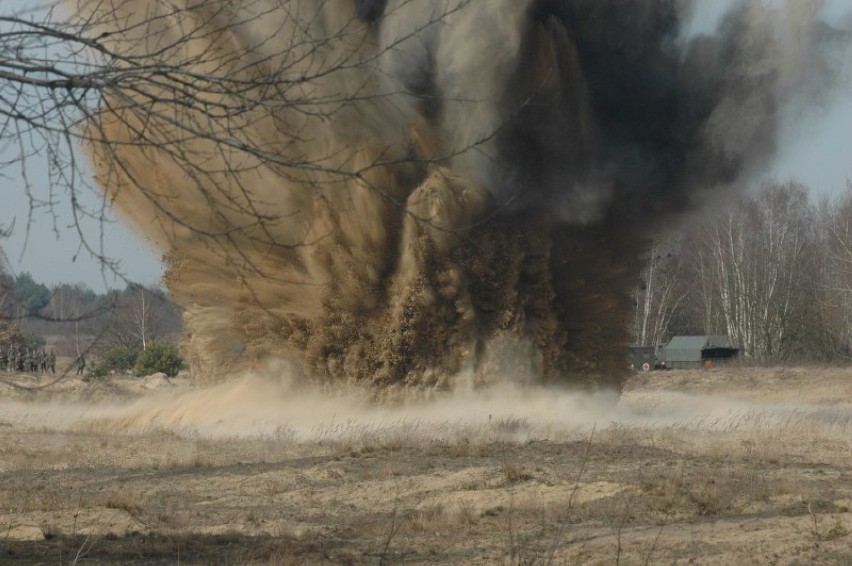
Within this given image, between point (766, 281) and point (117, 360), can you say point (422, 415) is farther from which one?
point (766, 281)

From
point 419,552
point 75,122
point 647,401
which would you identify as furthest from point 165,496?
point 647,401

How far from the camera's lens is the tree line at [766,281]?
67625 millimetres

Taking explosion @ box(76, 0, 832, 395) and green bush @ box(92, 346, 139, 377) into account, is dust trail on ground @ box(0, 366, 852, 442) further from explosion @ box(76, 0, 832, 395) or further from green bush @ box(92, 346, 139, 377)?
green bush @ box(92, 346, 139, 377)

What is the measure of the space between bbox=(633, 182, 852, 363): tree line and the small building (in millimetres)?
2564

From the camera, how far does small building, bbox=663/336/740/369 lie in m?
61.3

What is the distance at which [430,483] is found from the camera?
15.3 m

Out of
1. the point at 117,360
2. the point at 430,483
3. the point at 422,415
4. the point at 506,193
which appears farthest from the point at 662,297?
the point at 430,483

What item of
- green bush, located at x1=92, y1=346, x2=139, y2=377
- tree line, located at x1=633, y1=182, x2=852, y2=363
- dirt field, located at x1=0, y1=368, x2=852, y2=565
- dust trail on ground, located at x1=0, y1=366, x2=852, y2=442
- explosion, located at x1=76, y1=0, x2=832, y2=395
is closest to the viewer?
dirt field, located at x1=0, y1=368, x2=852, y2=565

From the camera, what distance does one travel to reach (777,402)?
35281 millimetres

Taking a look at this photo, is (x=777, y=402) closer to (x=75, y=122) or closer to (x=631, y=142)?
(x=631, y=142)

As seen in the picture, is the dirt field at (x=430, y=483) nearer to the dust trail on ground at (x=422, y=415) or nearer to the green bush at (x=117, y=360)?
the dust trail on ground at (x=422, y=415)

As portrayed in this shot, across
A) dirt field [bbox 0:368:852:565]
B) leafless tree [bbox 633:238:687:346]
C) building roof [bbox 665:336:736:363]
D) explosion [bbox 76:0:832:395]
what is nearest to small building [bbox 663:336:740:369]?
building roof [bbox 665:336:736:363]

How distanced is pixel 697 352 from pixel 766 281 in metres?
8.87

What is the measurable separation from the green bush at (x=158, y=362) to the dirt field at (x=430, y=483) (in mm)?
25096
